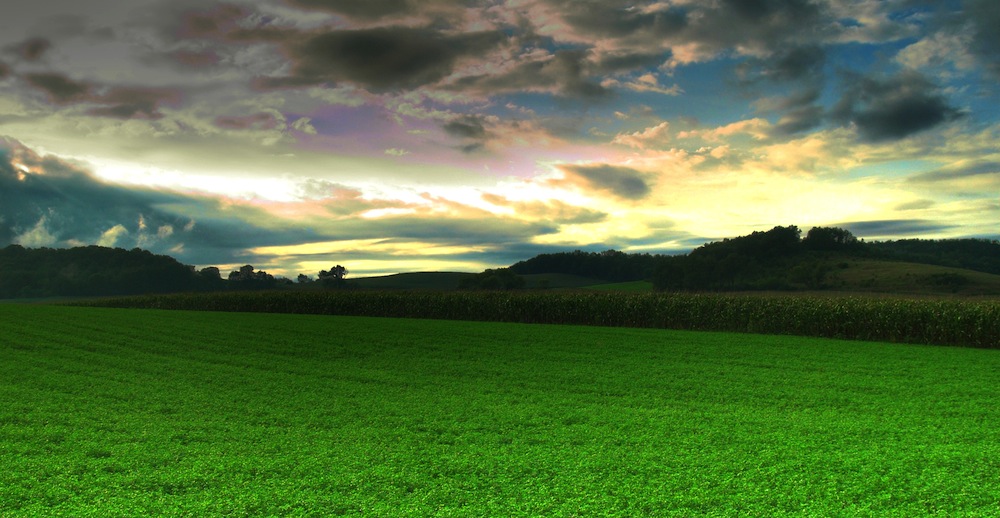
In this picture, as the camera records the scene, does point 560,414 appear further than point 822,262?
No

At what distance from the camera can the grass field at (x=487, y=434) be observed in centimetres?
581

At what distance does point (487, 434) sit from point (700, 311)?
22024mm

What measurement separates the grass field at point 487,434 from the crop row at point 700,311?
22.0ft

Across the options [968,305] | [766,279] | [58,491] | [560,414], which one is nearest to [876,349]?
[968,305]

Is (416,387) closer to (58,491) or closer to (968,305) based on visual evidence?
(58,491)

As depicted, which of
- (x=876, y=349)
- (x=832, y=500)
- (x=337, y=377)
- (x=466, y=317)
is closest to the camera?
(x=832, y=500)

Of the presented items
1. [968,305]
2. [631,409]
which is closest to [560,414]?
[631,409]

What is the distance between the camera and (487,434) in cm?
818

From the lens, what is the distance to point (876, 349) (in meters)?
20.4

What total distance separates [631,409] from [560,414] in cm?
126

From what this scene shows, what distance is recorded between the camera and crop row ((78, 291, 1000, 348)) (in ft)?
76.1

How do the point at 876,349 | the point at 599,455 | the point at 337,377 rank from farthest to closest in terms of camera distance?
the point at 876,349, the point at 337,377, the point at 599,455

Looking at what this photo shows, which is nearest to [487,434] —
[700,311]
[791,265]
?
[700,311]

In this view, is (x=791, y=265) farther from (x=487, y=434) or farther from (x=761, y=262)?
(x=487, y=434)
